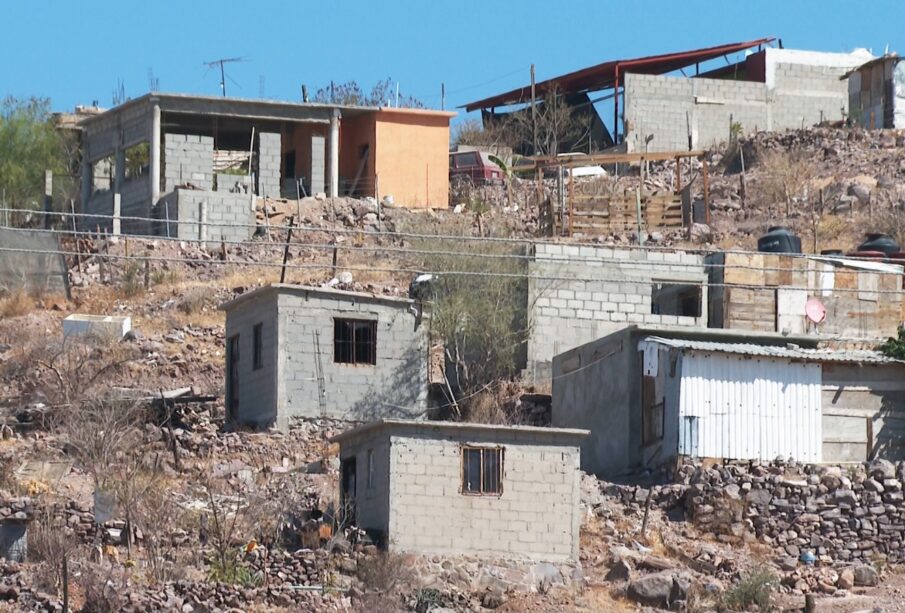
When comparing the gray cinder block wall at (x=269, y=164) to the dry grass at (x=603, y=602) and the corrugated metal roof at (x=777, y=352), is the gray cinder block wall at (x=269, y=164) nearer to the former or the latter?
the corrugated metal roof at (x=777, y=352)

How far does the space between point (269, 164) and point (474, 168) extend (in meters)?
11.5

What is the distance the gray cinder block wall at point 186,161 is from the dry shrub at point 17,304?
5.68 metres

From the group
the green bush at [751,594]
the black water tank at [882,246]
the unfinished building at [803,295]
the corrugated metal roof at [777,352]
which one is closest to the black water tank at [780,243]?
the unfinished building at [803,295]

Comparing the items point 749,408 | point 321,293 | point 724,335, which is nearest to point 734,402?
point 749,408

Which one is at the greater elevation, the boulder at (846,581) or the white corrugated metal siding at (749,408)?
the white corrugated metal siding at (749,408)

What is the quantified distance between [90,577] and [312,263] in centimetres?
2199

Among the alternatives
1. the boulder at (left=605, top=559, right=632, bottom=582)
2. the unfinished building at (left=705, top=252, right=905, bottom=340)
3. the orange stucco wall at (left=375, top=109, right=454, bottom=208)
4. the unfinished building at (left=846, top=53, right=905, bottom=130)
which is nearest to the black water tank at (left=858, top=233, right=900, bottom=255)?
the unfinished building at (left=705, top=252, right=905, bottom=340)

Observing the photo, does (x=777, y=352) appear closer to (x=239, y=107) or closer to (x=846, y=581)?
(x=846, y=581)

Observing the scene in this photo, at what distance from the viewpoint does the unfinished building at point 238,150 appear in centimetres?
5031

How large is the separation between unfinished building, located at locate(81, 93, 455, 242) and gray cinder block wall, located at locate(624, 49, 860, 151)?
1199cm

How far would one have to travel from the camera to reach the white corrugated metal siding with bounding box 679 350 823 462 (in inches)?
1346

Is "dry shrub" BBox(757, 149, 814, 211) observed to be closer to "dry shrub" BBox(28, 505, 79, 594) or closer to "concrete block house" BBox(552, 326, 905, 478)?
"concrete block house" BBox(552, 326, 905, 478)

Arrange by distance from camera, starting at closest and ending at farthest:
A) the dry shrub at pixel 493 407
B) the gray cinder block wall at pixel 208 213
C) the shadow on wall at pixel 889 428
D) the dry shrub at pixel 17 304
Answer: the shadow on wall at pixel 889 428, the dry shrub at pixel 493 407, the dry shrub at pixel 17 304, the gray cinder block wall at pixel 208 213

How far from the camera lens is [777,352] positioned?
34.9 m
